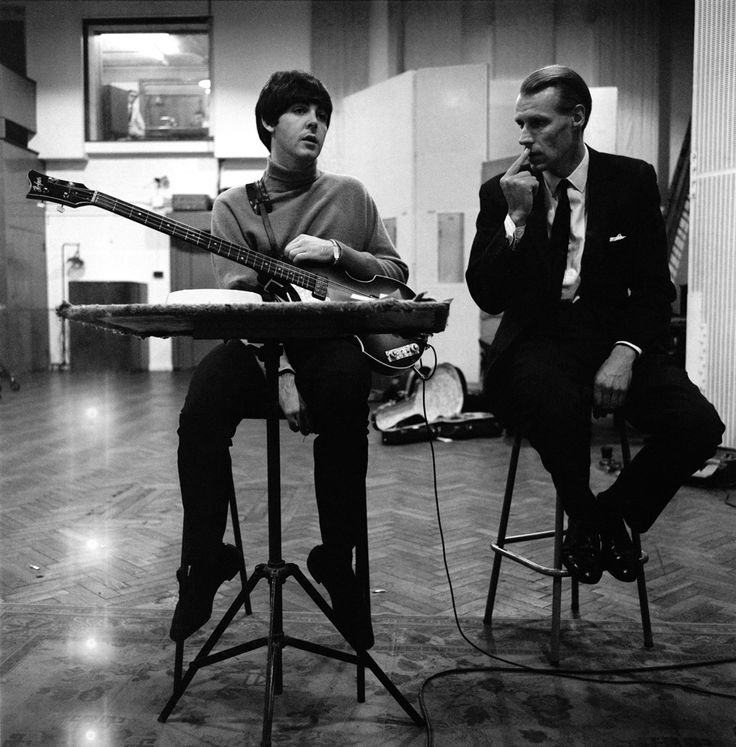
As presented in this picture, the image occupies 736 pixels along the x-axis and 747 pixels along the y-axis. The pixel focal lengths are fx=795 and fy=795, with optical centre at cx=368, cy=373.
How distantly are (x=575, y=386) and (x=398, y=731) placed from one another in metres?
0.89

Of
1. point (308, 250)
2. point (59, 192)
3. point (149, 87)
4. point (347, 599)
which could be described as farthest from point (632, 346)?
point (149, 87)

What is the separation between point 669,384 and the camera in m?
1.92

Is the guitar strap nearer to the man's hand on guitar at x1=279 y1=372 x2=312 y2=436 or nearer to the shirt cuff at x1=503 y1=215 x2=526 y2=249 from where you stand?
the man's hand on guitar at x1=279 y1=372 x2=312 y2=436

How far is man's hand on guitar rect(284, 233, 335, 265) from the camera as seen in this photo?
1916 mm

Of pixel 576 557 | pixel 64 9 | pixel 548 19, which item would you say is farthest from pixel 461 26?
pixel 576 557

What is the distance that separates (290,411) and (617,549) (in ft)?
2.76

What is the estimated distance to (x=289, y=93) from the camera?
2.07 metres

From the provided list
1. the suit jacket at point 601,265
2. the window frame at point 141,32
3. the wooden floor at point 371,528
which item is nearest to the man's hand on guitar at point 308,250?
the suit jacket at point 601,265

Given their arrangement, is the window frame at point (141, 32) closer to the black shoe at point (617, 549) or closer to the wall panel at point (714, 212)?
the wall panel at point (714, 212)

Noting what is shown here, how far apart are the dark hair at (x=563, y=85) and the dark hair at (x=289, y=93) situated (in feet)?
1.77

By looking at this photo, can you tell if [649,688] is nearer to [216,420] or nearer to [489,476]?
[216,420]

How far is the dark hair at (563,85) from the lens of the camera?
2.11m

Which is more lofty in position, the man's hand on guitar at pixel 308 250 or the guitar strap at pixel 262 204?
the guitar strap at pixel 262 204

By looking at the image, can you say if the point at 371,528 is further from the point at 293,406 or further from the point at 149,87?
the point at 149,87
